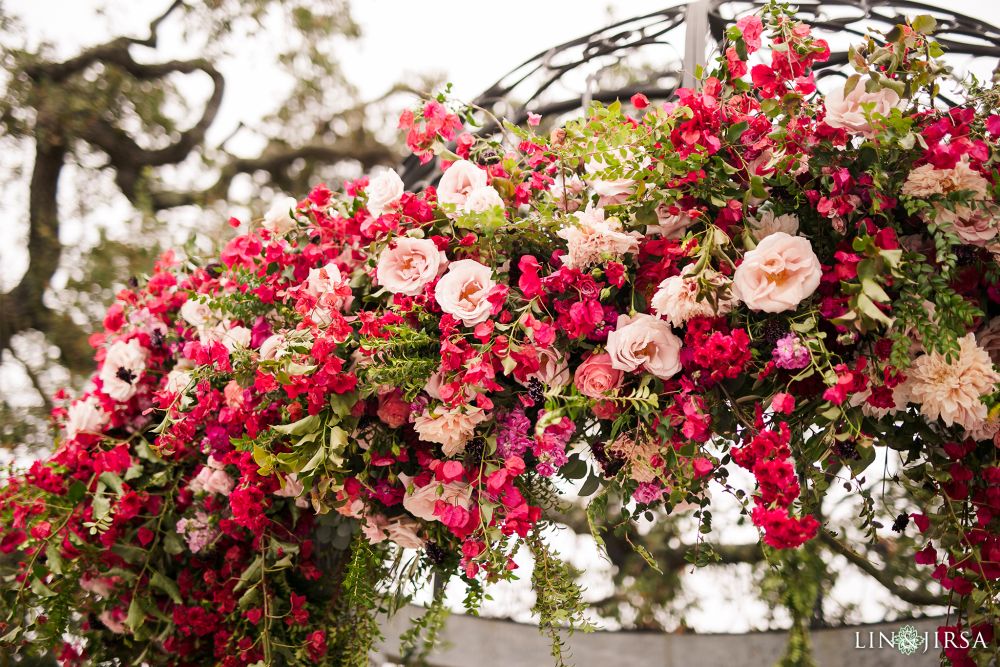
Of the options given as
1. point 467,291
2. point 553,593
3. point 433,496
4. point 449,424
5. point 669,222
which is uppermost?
point 669,222

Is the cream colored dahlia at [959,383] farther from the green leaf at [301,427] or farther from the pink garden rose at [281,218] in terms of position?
the pink garden rose at [281,218]

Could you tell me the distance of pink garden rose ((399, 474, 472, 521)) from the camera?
133 centimetres

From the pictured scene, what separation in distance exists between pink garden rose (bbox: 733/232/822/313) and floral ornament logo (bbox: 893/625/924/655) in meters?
2.97

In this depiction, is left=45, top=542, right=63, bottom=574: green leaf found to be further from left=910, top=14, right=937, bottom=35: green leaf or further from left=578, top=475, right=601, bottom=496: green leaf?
left=910, top=14, right=937, bottom=35: green leaf

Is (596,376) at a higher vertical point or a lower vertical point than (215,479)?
higher

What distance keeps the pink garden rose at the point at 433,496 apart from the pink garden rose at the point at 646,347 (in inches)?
13.6

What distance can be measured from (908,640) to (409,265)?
10.5 feet

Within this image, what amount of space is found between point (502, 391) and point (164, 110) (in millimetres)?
4038

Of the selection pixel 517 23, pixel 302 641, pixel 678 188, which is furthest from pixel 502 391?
pixel 517 23

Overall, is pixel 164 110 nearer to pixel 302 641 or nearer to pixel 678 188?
pixel 302 641

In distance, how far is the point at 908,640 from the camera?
3.44 meters

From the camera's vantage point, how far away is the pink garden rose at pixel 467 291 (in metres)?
1.24

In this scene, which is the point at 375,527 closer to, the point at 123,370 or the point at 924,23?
the point at 123,370

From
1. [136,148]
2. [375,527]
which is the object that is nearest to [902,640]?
[375,527]
